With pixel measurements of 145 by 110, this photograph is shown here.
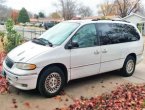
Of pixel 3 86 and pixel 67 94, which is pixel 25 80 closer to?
pixel 67 94

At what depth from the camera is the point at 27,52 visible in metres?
6.44

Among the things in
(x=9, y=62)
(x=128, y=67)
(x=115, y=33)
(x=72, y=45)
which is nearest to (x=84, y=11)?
(x=128, y=67)

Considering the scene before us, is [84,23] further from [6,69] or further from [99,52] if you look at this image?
[6,69]

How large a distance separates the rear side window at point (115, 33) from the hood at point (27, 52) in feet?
5.86

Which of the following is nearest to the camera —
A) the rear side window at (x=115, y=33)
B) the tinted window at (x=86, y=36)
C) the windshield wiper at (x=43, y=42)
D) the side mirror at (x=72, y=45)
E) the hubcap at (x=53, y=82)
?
the hubcap at (x=53, y=82)

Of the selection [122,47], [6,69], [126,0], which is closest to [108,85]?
[122,47]

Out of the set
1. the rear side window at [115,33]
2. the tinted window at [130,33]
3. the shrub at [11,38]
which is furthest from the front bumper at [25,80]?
the shrub at [11,38]

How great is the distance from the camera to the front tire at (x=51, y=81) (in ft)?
20.4

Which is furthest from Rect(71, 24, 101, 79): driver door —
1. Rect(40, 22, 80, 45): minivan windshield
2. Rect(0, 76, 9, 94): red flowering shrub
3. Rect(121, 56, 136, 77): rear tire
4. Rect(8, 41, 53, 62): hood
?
Rect(0, 76, 9, 94): red flowering shrub

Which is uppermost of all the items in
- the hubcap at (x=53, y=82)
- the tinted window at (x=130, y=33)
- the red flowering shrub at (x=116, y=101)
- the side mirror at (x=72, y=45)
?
the tinted window at (x=130, y=33)

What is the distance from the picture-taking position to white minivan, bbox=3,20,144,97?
611 cm

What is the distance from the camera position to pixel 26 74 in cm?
596

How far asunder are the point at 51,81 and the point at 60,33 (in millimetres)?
1439

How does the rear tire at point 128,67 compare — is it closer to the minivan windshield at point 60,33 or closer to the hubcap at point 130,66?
the hubcap at point 130,66
